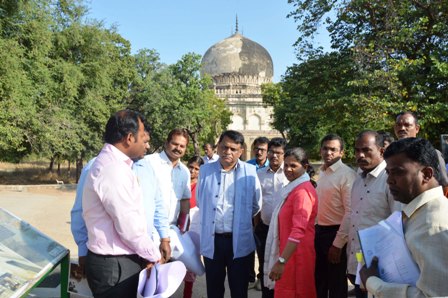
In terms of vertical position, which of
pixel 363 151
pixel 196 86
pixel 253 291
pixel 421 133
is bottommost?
pixel 253 291

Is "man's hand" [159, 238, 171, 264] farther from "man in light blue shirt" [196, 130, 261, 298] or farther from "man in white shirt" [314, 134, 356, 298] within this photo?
"man in white shirt" [314, 134, 356, 298]

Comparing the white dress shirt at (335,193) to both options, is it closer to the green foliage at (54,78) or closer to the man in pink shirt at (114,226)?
the man in pink shirt at (114,226)

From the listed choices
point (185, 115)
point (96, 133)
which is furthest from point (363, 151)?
point (185, 115)

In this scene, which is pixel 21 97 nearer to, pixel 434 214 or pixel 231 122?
pixel 434 214

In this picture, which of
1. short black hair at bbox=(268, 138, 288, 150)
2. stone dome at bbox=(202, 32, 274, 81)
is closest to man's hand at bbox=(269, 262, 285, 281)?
short black hair at bbox=(268, 138, 288, 150)

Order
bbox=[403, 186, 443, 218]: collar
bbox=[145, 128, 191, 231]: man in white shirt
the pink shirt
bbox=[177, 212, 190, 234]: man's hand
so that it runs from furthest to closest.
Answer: bbox=[177, 212, 190, 234]: man's hand, bbox=[145, 128, 191, 231]: man in white shirt, the pink shirt, bbox=[403, 186, 443, 218]: collar

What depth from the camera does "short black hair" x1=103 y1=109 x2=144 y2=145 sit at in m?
2.78

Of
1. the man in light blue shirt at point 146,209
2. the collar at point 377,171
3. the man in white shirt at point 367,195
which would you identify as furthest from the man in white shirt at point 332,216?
the man in light blue shirt at point 146,209

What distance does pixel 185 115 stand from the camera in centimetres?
2408

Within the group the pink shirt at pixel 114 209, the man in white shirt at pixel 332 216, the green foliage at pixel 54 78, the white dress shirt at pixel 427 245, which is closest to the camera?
the white dress shirt at pixel 427 245

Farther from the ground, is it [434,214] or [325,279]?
[434,214]

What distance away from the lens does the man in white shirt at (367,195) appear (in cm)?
322

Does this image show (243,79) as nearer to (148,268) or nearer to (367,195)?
(367,195)

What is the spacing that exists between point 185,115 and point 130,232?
21716mm
